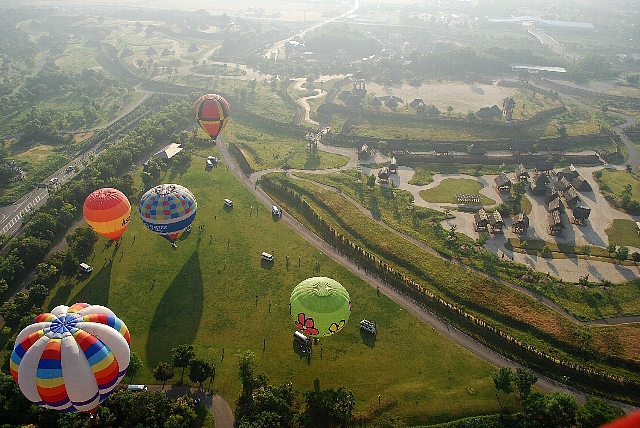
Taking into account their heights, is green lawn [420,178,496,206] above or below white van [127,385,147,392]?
above

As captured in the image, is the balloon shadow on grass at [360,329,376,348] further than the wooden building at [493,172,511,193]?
No

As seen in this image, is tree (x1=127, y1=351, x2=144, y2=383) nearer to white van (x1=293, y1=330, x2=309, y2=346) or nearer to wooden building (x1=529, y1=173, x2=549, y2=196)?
white van (x1=293, y1=330, x2=309, y2=346)

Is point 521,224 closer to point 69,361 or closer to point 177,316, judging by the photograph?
point 177,316

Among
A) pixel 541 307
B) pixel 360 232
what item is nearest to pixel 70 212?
pixel 360 232

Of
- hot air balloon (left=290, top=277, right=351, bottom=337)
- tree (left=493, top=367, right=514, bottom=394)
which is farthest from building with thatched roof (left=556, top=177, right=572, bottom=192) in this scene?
hot air balloon (left=290, top=277, right=351, bottom=337)

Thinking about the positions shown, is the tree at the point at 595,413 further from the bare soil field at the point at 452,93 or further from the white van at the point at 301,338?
the bare soil field at the point at 452,93

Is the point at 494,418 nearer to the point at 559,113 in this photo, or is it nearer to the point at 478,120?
the point at 478,120
